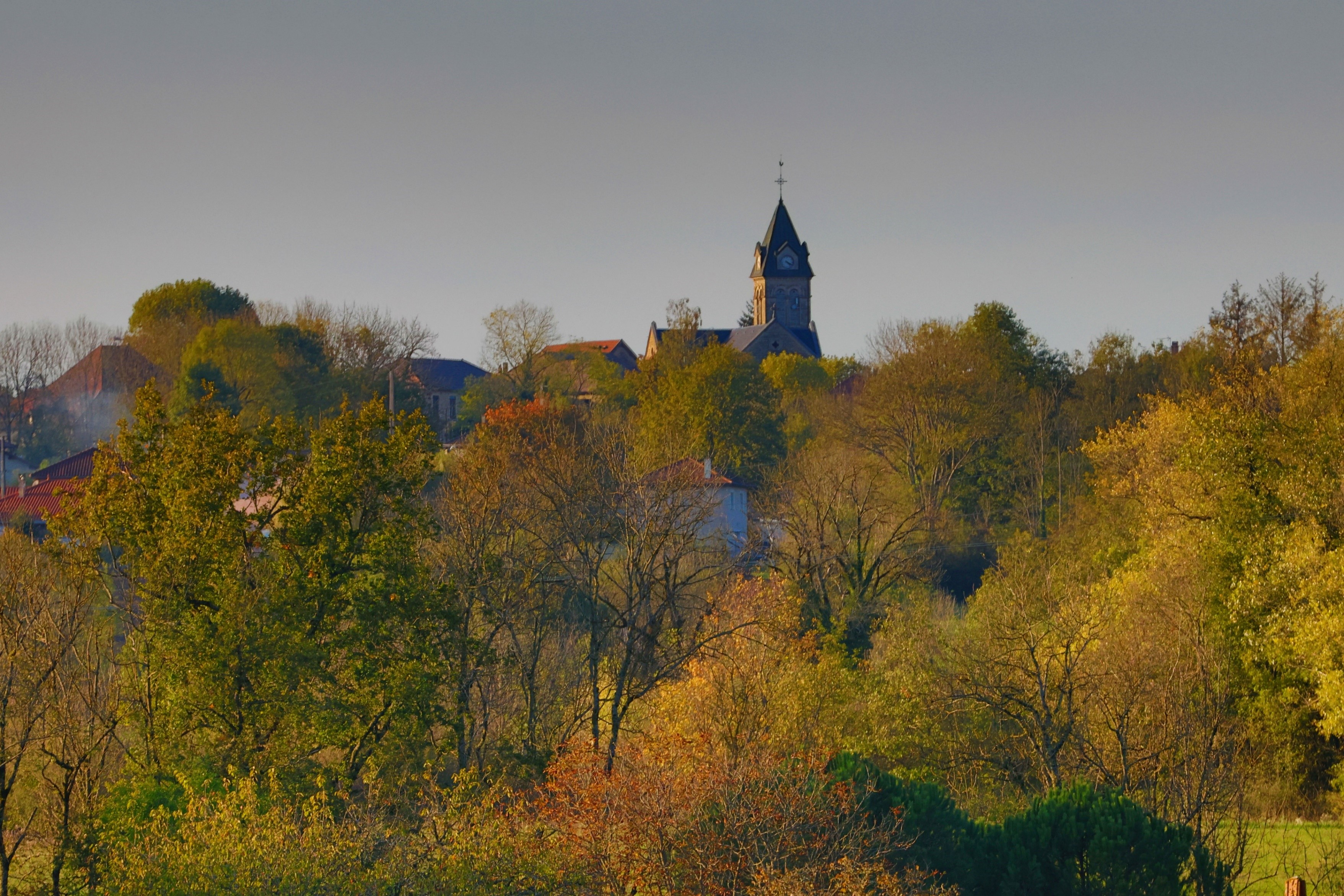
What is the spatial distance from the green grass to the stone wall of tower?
89321 mm

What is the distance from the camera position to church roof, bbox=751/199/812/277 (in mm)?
110625

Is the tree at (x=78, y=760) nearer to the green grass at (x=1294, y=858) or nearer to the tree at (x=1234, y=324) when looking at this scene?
the green grass at (x=1294, y=858)

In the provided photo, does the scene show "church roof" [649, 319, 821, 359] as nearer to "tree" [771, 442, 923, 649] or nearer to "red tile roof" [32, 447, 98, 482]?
Result: "red tile roof" [32, 447, 98, 482]

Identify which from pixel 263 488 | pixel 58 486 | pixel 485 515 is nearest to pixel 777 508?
pixel 485 515

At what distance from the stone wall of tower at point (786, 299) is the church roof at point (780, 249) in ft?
1.51

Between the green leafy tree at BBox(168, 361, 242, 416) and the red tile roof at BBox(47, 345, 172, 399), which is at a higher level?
the red tile roof at BBox(47, 345, 172, 399)

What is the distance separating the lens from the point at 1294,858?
20.2m

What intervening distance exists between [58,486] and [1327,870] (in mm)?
20439

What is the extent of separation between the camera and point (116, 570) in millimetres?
21734

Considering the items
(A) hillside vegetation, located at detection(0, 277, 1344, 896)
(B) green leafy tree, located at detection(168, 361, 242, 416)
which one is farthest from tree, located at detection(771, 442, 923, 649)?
(B) green leafy tree, located at detection(168, 361, 242, 416)

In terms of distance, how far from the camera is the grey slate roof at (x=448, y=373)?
92.8 meters

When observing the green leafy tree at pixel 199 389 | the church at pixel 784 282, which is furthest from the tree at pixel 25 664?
the church at pixel 784 282

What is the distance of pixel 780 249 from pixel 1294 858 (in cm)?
9406

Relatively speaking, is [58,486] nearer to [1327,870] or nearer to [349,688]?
[349,688]
